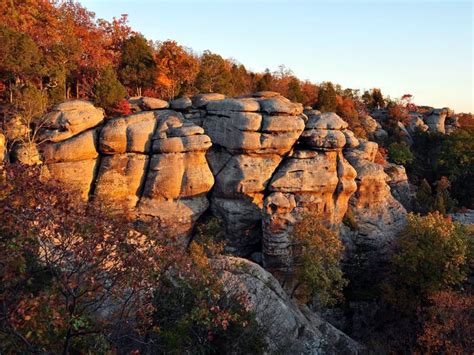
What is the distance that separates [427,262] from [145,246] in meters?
18.8

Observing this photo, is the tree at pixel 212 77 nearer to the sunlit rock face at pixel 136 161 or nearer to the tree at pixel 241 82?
the tree at pixel 241 82

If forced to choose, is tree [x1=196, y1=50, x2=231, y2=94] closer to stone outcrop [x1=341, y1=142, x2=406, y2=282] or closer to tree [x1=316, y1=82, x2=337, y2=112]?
tree [x1=316, y1=82, x2=337, y2=112]

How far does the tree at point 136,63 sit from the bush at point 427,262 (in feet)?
77.3

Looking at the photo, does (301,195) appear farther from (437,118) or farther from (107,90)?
(437,118)

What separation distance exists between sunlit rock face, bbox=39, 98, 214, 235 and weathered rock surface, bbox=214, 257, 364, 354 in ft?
33.3

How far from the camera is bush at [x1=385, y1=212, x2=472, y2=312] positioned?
70.5ft

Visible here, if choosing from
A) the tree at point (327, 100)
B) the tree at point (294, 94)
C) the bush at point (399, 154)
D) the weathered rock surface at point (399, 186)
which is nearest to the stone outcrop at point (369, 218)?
the weathered rock surface at point (399, 186)

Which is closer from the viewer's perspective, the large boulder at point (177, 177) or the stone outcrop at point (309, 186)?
the stone outcrop at point (309, 186)

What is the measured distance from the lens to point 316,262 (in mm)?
20688

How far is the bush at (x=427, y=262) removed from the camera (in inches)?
846

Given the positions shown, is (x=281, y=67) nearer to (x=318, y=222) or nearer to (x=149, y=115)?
(x=149, y=115)

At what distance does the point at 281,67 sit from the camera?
5300 centimetres

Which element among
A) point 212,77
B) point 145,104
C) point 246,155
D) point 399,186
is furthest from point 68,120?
point 399,186

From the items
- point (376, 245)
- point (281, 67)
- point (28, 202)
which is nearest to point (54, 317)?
point (28, 202)
